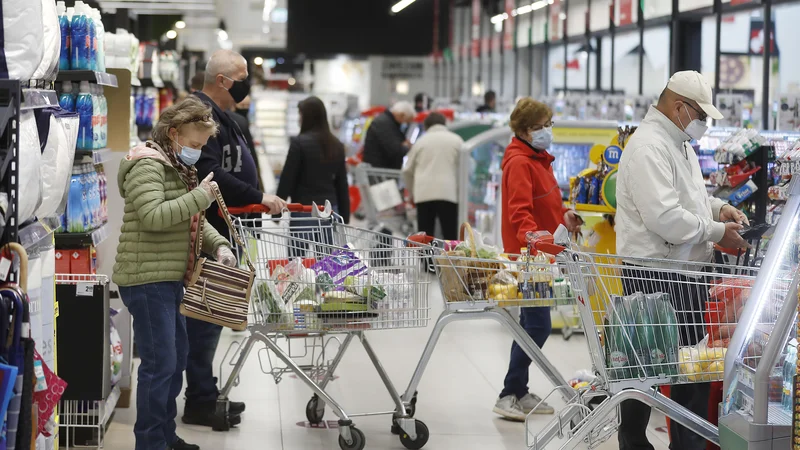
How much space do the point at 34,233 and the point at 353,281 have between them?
1.57 metres

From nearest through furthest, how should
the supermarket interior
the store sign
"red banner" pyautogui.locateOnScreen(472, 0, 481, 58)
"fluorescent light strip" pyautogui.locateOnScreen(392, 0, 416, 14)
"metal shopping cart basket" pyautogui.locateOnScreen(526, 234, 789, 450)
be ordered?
the supermarket interior < "metal shopping cart basket" pyautogui.locateOnScreen(526, 234, 789, 450) < "fluorescent light strip" pyautogui.locateOnScreen(392, 0, 416, 14) < "red banner" pyautogui.locateOnScreen(472, 0, 481, 58) < the store sign

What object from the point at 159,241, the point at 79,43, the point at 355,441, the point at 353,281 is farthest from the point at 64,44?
the point at 355,441

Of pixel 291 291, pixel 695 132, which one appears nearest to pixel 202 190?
pixel 291 291

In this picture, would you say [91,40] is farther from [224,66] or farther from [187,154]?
[187,154]

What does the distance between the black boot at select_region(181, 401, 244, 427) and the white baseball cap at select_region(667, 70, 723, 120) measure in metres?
2.64

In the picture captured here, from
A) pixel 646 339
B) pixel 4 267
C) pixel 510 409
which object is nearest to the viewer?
pixel 4 267

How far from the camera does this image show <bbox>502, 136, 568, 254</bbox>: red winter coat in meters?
5.15

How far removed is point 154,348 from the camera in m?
4.07

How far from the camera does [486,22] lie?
29438 millimetres

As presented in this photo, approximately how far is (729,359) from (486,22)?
2706cm

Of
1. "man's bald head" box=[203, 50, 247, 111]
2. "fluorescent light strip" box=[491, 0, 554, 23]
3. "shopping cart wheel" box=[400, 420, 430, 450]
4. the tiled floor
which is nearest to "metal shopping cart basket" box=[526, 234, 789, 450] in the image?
"shopping cart wheel" box=[400, 420, 430, 450]

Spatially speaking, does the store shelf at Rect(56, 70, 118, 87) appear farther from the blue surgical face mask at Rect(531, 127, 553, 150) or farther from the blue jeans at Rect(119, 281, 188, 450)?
the blue surgical face mask at Rect(531, 127, 553, 150)

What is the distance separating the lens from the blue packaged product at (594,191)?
5.79 meters

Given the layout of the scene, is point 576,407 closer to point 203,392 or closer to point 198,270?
point 198,270
